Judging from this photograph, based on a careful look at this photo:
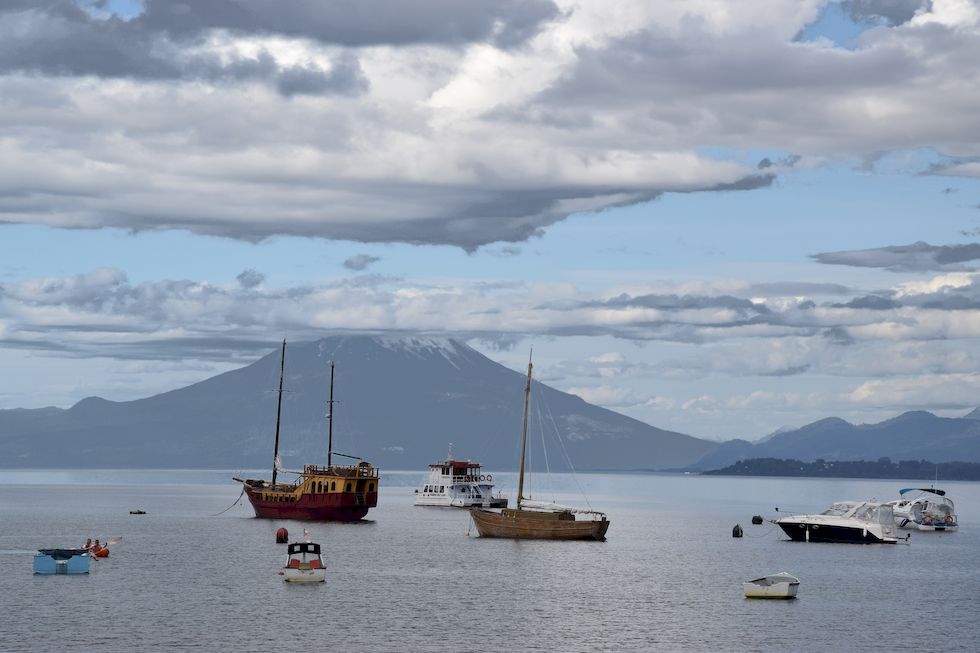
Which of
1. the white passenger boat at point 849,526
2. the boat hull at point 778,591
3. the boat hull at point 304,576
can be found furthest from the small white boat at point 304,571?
the white passenger boat at point 849,526

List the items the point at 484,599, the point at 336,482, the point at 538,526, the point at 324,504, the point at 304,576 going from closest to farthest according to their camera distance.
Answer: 1. the point at 484,599
2. the point at 304,576
3. the point at 538,526
4. the point at 336,482
5. the point at 324,504

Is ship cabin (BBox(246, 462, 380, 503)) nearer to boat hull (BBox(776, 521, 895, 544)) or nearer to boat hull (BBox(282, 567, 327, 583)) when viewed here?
boat hull (BBox(776, 521, 895, 544))

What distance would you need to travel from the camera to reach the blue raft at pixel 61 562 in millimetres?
114375

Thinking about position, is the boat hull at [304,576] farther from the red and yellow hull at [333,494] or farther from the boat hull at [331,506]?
the boat hull at [331,506]

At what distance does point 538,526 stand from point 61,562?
55.7 meters

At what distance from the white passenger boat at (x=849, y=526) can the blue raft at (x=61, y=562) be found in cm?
8892

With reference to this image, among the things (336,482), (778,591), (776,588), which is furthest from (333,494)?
(778,591)

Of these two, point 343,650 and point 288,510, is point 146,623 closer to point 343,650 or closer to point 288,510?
point 343,650

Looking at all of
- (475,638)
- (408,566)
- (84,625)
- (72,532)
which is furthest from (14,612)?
(72,532)

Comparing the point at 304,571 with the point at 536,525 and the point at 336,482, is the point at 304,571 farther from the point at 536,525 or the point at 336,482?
the point at 336,482

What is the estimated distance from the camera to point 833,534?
168 m

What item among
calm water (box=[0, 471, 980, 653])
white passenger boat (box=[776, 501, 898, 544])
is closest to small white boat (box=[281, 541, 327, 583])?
calm water (box=[0, 471, 980, 653])

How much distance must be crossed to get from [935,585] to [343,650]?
212 feet

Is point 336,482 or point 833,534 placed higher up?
point 336,482
